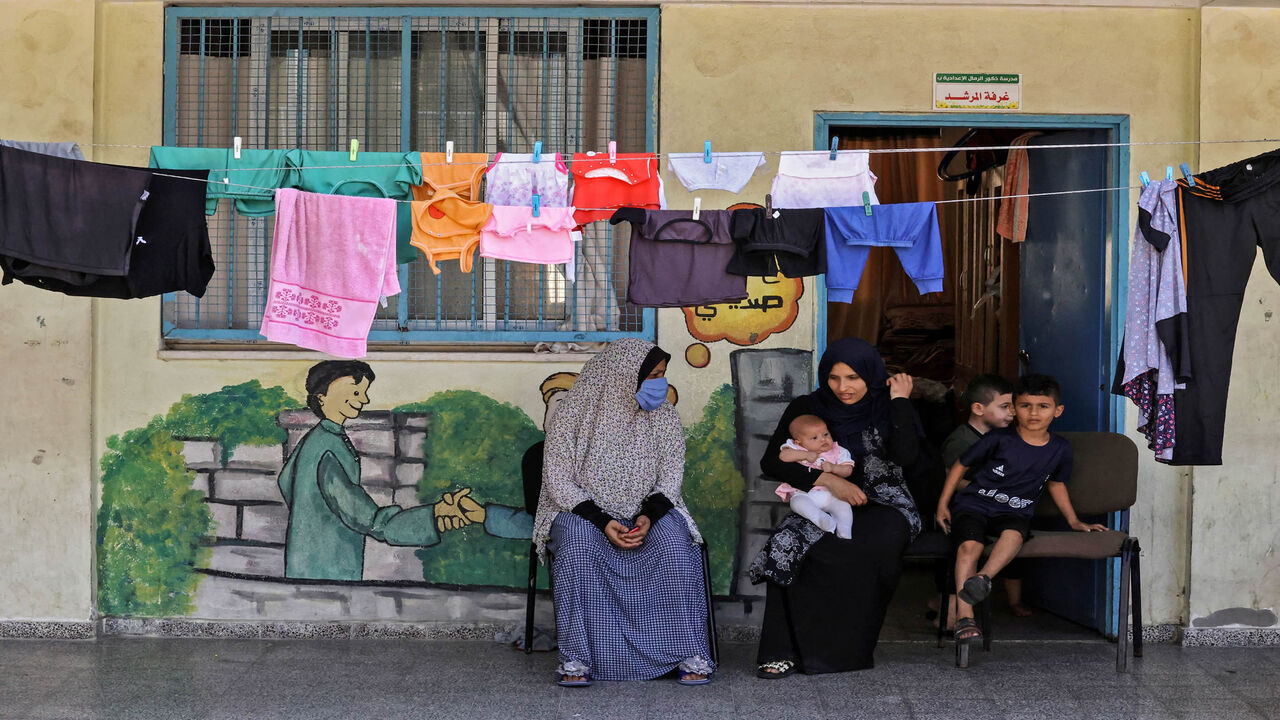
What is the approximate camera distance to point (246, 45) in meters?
5.52

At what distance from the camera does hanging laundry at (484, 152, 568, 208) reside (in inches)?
176

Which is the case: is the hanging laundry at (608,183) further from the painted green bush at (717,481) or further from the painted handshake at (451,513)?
the painted handshake at (451,513)

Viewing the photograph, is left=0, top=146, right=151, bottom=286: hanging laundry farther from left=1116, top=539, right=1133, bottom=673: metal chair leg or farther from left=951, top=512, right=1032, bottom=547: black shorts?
left=1116, top=539, right=1133, bottom=673: metal chair leg

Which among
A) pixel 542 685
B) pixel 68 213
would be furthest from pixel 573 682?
pixel 68 213

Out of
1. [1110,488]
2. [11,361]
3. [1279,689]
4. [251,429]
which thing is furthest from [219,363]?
[1279,689]

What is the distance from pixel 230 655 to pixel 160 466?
3.14 feet

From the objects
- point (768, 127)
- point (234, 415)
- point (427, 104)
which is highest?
point (427, 104)

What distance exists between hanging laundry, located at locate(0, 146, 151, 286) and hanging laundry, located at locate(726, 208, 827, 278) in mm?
2184

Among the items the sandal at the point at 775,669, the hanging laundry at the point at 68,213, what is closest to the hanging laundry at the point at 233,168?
the hanging laundry at the point at 68,213

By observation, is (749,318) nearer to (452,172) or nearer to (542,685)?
(452,172)

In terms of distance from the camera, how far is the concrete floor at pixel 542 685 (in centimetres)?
446

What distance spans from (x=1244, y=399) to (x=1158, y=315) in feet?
4.69

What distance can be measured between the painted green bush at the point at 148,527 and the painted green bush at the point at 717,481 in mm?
2302

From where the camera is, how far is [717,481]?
548 cm
